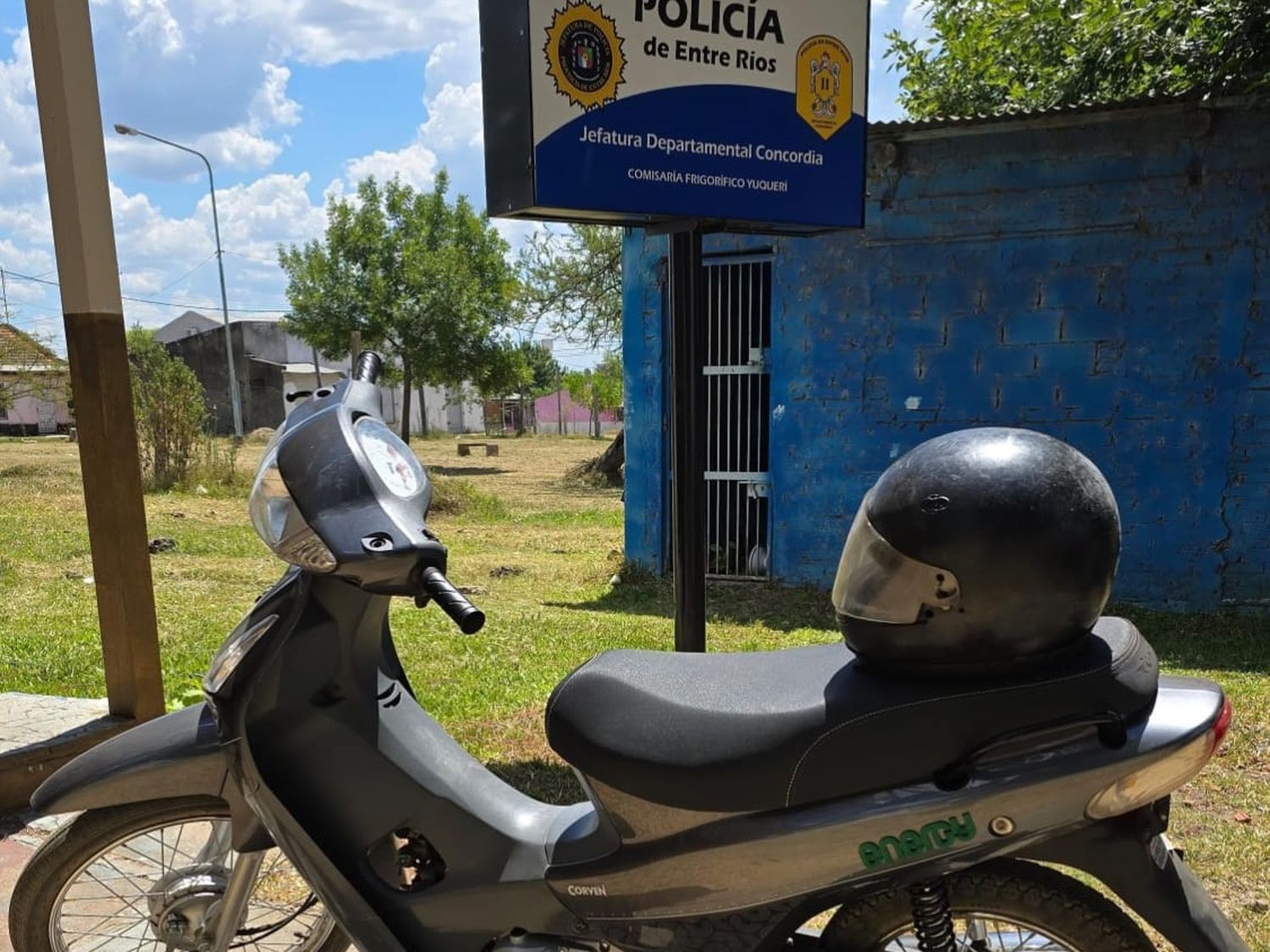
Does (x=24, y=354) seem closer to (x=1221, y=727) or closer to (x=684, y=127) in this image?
(x=684, y=127)

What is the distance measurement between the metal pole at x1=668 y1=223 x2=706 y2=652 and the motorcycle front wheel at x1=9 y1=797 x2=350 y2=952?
1.66 m

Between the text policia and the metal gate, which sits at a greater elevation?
the text policia

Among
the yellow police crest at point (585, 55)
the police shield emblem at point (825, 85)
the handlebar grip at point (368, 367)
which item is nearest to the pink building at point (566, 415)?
the police shield emblem at point (825, 85)

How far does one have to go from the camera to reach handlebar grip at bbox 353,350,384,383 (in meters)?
2.25

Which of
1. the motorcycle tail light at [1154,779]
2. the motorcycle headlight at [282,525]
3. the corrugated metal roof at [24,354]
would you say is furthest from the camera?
the corrugated metal roof at [24,354]

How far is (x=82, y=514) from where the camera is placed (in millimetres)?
11938

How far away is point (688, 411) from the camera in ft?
11.3

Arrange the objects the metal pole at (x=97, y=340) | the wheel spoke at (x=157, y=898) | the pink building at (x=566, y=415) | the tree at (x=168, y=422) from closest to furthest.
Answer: the wheel spoke at (x=157, y=898)
the metal pole at (x=97, y=340)
the tree at (x=168, y=422)
the pink building at (x=566, y=415)

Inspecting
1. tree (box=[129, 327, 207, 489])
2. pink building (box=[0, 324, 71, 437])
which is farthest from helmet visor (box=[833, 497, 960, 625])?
pink building (box=[0, 324, 71, 437])

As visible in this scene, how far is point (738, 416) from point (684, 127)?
4832 millimetres

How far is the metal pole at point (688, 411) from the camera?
3.42m

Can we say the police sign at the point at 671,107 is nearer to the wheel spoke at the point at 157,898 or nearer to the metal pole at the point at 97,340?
the metal pole at the point at 97,340

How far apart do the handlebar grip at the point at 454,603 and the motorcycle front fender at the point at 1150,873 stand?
0.94 m

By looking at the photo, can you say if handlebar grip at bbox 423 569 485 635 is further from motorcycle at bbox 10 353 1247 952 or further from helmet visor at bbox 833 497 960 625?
helmet visor at bbox 833 497 960 625
